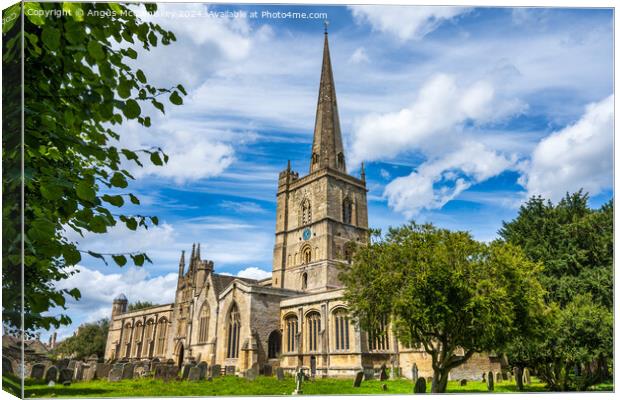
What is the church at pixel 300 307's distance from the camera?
27.3 m

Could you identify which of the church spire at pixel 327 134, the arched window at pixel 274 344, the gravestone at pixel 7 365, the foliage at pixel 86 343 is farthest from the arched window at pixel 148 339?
the gravestone at pixel 7 365

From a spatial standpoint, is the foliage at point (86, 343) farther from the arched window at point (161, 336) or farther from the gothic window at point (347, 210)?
the gothic window at point (347, 210)

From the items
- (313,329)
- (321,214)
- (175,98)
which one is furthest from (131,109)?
(321,214)

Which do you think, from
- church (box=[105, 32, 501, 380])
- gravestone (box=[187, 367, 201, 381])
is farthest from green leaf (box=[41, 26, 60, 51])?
gravestone (box=[187, 367, 201, 381])

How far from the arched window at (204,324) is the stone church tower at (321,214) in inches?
272

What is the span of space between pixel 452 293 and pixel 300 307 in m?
18.9

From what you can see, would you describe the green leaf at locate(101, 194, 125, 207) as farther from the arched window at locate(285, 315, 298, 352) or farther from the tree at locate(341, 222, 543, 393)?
A: the arched window at locate(285, 315, 298, 352)

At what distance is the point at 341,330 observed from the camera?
94.0 feet

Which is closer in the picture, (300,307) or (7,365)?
(7,365)

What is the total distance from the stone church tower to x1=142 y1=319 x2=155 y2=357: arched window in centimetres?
2116

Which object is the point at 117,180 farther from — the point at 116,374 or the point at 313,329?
the point at 313,329

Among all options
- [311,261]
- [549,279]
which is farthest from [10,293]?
[311,261]

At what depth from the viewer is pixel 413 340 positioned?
1533cm

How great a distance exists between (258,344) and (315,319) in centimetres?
451
